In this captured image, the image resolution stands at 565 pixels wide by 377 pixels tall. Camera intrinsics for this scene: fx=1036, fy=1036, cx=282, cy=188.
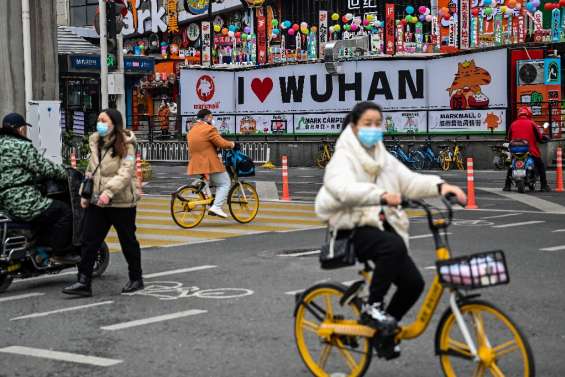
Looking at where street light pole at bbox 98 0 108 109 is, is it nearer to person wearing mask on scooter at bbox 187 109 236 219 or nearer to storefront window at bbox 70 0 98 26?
person wearing mask on scooter at bbox 187 109 236 219

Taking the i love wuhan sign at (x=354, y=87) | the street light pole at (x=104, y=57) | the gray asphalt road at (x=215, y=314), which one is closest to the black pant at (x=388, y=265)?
the gray asphalt road at (x=215, y=314)

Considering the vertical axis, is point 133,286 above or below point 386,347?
below

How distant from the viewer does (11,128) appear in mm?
10336

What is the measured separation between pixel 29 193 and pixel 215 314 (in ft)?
8.46

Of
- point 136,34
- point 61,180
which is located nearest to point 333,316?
point 61,180

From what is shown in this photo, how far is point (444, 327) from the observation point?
555 cm

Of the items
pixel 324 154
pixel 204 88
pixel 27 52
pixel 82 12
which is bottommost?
pixel 324 154

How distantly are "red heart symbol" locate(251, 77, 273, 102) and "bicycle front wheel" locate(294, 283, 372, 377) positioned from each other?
35034 millimetres

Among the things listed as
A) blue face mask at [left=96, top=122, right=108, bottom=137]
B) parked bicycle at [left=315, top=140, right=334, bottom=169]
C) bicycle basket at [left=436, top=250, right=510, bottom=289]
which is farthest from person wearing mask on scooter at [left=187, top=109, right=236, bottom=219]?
parked bicycle at [left=315, top=140, right=334, bottom=169]

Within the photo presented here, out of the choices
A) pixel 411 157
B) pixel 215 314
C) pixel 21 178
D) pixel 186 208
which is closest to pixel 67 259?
pixel 21 178

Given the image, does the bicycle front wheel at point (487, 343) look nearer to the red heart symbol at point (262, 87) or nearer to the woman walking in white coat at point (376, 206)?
the woman walking in white coat at point (376, 206)

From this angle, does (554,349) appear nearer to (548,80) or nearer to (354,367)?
(354,367)

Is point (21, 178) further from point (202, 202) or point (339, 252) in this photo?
point (202, 202)

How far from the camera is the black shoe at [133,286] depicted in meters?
10.1
